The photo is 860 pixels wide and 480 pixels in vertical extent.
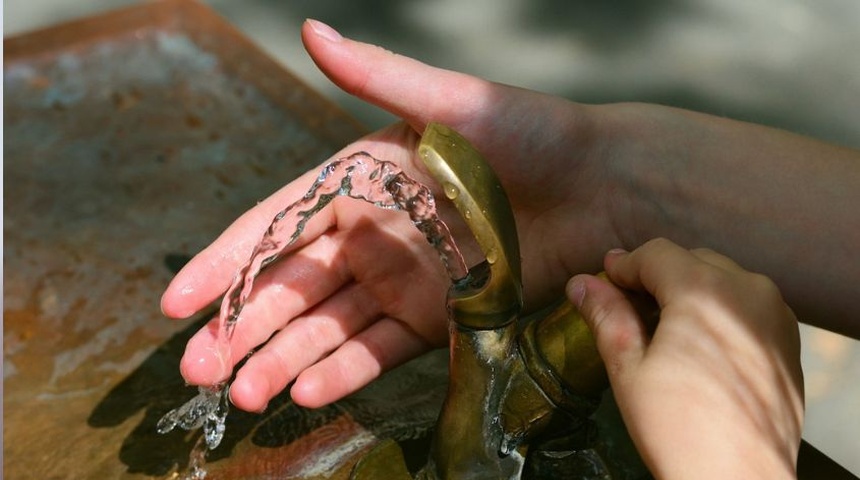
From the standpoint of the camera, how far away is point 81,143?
129 centimetres

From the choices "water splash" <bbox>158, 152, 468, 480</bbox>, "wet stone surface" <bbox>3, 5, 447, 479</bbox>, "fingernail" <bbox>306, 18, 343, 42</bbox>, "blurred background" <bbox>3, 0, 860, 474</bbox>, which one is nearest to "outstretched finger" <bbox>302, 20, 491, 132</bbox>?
"fingernail" <bbox>306, 18, 343, 42</bbox>

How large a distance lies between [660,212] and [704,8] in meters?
1.52

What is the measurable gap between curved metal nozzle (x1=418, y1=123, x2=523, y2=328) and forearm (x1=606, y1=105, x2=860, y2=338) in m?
0.38

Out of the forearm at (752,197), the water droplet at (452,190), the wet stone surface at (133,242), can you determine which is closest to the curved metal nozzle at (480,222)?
the water droplet at (452,190)

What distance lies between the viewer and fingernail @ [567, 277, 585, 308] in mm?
851

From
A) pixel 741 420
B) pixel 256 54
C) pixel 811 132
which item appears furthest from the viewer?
pixel 811 132

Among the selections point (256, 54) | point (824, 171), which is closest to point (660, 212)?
point (824, 171)

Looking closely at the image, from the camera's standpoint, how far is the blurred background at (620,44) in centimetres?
231

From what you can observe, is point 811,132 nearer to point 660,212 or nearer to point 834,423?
→ point 834,423

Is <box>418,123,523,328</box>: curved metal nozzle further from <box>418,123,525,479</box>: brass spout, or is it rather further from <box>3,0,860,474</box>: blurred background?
<box>3,0,860,474</box>: blurred background

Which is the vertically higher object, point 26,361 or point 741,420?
point 741,420

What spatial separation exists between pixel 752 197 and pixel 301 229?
46 centimetres

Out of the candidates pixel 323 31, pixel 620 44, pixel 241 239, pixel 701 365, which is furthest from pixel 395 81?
pixel 620 44

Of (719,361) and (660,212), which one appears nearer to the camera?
(719,361)
